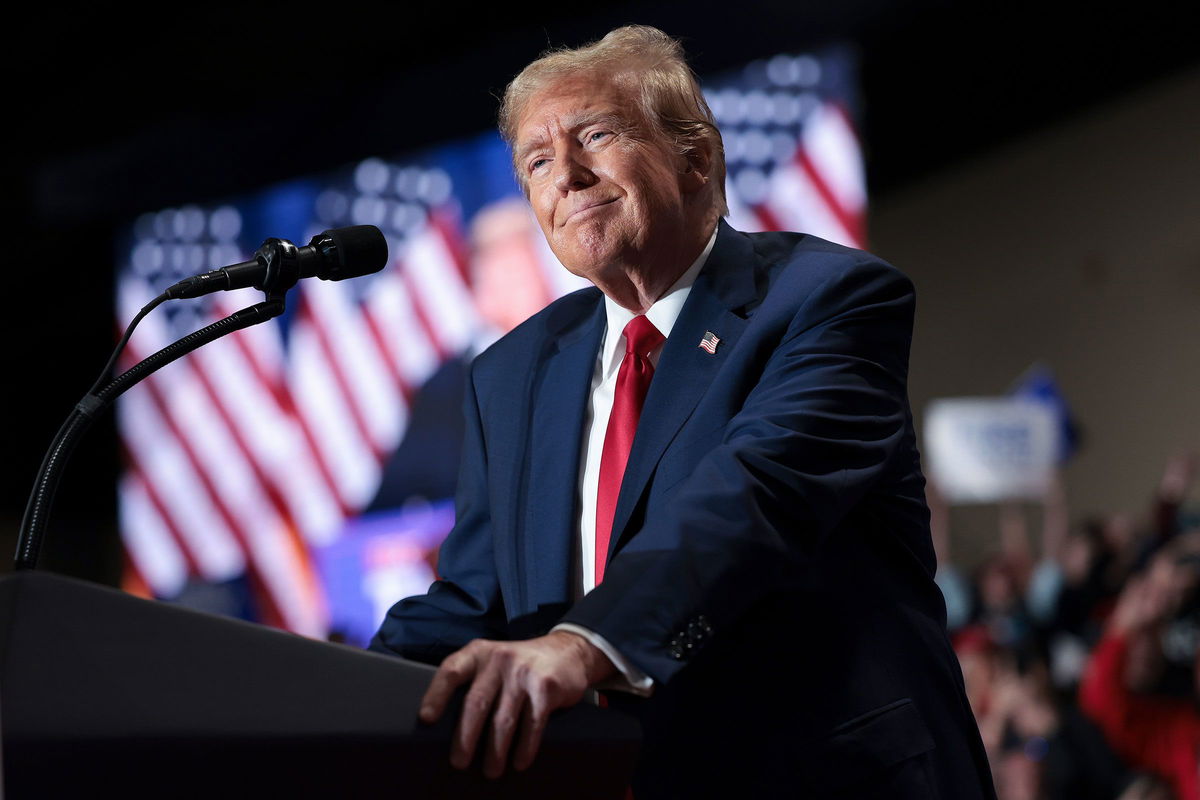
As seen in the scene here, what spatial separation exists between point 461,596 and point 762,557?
461mm

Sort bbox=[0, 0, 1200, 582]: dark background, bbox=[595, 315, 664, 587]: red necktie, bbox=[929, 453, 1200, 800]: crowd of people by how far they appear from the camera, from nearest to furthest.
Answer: bbox=[595, 315, 664, 587]: red necktie → bbox=[929, 453, 1200, 800]: crowd of people → bbox=[0, 0, 1200, 582]: dark background

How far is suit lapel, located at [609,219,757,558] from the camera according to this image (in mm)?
1249

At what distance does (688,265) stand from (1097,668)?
133 inches

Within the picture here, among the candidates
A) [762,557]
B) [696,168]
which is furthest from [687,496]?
[696,168]

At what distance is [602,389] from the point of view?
146 cm

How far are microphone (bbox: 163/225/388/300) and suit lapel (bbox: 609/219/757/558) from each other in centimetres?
30

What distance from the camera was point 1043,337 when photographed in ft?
18.5

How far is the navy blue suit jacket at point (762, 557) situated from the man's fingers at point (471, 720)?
134mm

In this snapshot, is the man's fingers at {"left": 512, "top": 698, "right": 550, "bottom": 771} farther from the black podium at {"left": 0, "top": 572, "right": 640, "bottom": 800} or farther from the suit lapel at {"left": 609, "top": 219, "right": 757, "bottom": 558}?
the suit lapel at {"left": 609, "top": 219, "right": 757, "bottom": 558}

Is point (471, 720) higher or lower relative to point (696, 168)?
lower

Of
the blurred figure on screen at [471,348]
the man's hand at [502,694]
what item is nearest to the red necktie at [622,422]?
the man's hand at [502,694]

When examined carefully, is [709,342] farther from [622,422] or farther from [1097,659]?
[1097,659]

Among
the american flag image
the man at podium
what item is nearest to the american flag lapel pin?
the man at podium

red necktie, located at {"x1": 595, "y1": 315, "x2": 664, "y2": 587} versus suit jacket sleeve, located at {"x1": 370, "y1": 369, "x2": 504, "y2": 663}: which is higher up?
red necktie, located at {"x1": 595, "y1": 315, "x2": 664, "y2": 587}
